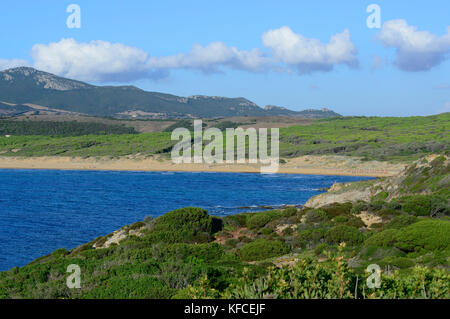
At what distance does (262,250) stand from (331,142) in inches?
3536

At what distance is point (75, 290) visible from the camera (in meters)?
11.8

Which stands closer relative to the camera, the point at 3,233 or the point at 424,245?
the point at 424,245

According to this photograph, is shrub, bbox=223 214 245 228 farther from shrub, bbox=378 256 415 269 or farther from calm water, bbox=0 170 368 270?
shrub, bbox=378 256 415 269

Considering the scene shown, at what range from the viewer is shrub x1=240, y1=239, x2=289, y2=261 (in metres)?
19.5

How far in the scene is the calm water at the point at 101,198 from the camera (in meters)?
34.8

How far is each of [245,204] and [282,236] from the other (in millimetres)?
27306

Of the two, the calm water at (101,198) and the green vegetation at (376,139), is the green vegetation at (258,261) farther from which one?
the green vegetation at (376,139)

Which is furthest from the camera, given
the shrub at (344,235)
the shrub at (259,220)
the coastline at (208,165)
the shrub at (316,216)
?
the coastline at (208,165)

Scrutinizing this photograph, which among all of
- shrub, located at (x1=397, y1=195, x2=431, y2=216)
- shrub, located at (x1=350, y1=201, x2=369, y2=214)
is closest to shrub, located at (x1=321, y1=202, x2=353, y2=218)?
shrub, located at (x1=350, y1=201, x2=369, y2=214)

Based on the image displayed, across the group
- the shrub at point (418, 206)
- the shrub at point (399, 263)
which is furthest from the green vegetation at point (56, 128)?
the shrub at point (399, 263)

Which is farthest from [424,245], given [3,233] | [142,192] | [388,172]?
[388,172]

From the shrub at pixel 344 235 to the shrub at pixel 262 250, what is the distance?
216 centimetres

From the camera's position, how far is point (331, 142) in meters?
107
